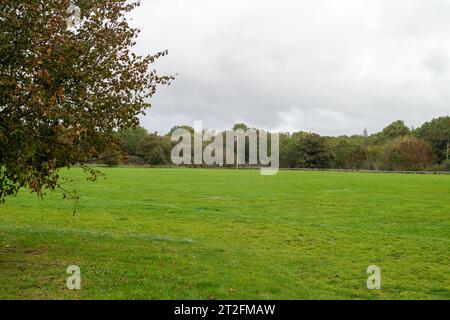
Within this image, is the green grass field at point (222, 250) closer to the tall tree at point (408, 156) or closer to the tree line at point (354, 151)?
the tall tree at point (408, 156)

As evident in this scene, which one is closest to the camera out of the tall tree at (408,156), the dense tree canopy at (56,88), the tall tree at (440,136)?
the dense tree canopy at (56,88)

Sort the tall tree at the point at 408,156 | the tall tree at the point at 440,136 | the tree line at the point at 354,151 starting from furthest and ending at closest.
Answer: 1. the tall tree at the point at 440,136
2. the tree line at the point at 354,151
3. the tall tree at the point at 408,156

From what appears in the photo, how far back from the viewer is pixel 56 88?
11.1 m

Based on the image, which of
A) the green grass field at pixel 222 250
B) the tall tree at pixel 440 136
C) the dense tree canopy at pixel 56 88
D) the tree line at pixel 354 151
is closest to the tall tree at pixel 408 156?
the tree line at pixel 354 151

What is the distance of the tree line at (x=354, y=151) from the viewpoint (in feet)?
469

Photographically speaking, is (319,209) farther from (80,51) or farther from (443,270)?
(80,51)

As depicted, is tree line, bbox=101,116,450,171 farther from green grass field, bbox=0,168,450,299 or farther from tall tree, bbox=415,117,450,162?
green grass field, bbox=0,168,450,299

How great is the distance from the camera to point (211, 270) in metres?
13.3

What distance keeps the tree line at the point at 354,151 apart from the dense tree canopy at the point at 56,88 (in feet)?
433

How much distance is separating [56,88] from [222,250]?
8.40m

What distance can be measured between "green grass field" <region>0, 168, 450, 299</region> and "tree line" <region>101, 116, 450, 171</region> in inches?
4608

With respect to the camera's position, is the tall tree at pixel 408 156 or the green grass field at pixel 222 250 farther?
the tall tree at pixel 408 156
